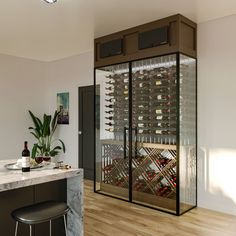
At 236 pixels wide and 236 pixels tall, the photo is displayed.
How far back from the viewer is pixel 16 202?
2.26m

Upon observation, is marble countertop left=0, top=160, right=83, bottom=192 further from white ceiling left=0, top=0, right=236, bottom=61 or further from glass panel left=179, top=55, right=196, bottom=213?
white ceiling left=0, top=0, right=236, bottom=61

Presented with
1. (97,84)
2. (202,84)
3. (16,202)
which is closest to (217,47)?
(202,84)

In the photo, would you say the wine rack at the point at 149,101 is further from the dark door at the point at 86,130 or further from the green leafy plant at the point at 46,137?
the green leafy plant at the point at 46,137

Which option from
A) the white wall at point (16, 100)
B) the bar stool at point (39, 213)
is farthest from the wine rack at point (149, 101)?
the white wall at point (16, 100)

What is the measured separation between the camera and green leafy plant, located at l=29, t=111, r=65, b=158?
6121 millimetres

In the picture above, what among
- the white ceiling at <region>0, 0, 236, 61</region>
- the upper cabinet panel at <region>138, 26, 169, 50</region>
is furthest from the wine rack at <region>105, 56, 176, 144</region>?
the white ceiling at <region>0, 0, 236, 61</region>

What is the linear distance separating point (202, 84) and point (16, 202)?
291cm

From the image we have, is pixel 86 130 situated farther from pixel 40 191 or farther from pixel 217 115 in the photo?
pixel 40 191

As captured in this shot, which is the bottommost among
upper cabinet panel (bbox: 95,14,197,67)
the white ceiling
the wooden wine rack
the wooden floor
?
the wooden floor

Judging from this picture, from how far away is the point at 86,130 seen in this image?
576 cm

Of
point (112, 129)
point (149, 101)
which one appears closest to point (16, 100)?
point (112, 129)

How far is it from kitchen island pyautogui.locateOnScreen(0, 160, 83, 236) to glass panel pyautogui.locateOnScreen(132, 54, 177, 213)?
1692mm

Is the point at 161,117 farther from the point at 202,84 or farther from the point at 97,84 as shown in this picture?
the point at 97,84

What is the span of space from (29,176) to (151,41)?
257 cm
